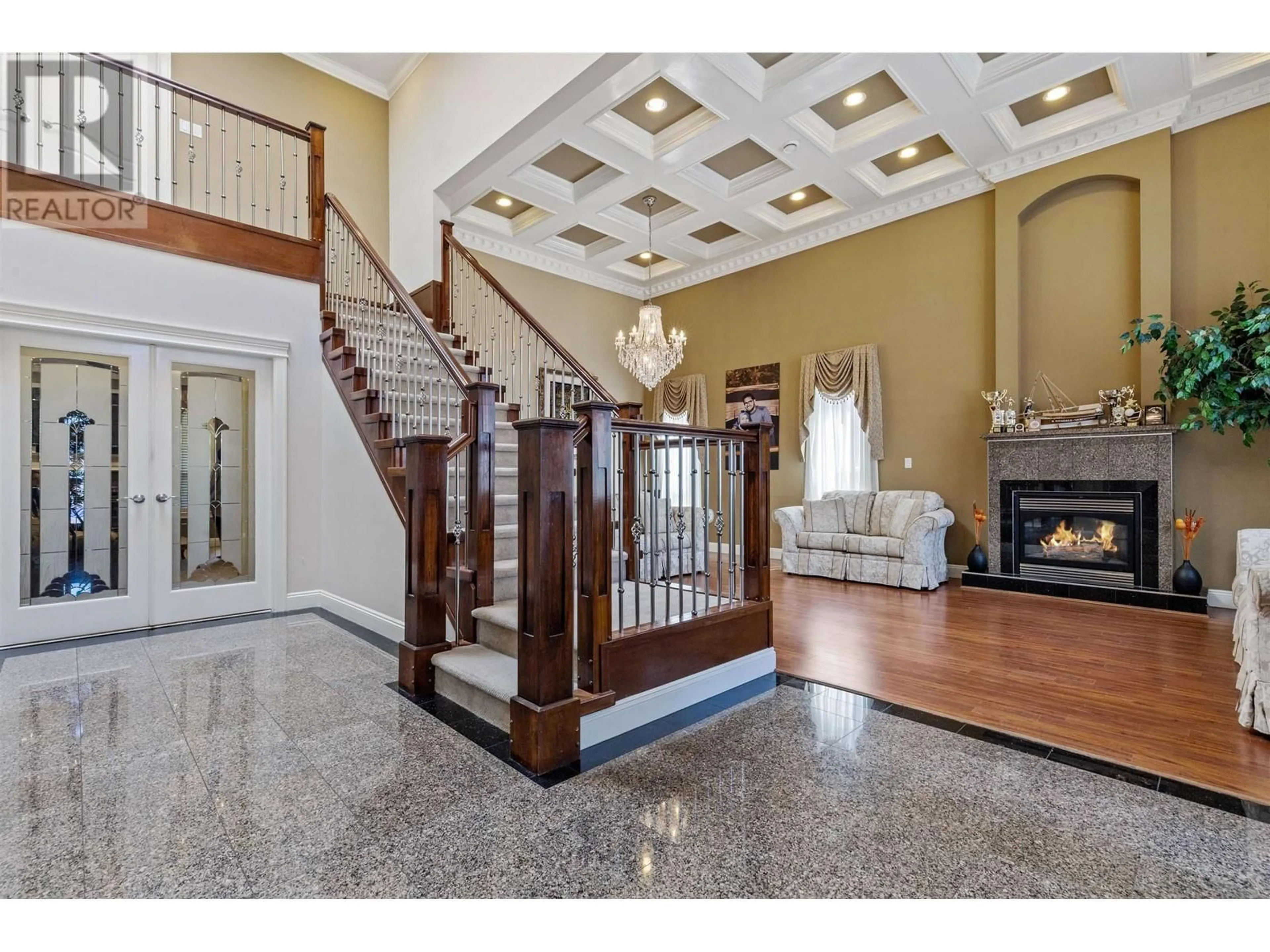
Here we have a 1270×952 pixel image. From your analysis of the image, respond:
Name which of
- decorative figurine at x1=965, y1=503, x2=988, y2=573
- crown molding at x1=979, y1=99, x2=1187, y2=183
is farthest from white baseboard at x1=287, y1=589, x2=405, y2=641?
crown molding at x1=979, y1=99, x2=1187, y2=183

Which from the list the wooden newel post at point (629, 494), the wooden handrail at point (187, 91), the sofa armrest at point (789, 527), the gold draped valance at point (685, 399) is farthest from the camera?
the gold draped valance at point (685, 399)

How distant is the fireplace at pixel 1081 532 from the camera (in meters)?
5.00

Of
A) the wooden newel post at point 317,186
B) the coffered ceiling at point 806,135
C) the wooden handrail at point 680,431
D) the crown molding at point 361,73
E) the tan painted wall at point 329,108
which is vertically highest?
the crown molding at point 361,73

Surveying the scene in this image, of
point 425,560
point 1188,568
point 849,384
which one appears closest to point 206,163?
point 425,560

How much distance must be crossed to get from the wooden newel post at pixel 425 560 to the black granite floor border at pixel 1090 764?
210cm

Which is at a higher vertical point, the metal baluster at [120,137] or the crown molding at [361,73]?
the crown molding at [361,73]

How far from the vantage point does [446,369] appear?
11.8ft

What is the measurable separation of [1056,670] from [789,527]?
137 inches

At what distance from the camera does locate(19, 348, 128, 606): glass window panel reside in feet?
12.8

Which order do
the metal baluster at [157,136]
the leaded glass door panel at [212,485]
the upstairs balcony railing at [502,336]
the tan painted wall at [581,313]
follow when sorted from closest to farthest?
the leaded glass door panel at [212,485] → the metal baluster at [157,136] → the upstairs balcony railing at [502,336] → the tan painted wall at [581,313]

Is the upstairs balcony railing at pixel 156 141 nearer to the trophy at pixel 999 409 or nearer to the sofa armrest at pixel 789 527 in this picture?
the sofa armrest at pixel 789 527

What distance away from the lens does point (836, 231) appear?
7.18m

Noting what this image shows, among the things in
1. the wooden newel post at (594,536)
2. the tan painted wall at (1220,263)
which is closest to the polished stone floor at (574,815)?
the wooden newel post at (594,536)

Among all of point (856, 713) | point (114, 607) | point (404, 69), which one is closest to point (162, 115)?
point (404, 69)
